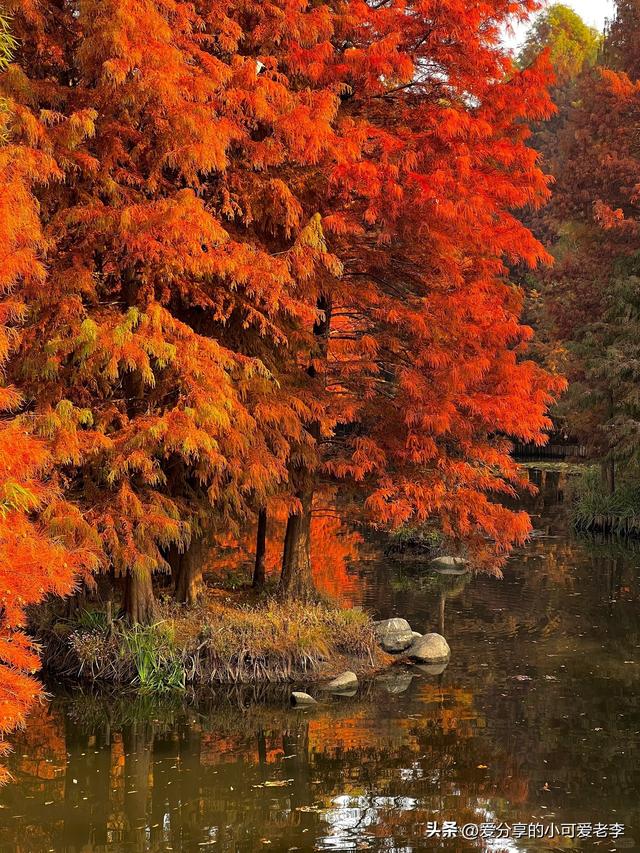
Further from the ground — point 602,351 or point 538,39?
point 538,39

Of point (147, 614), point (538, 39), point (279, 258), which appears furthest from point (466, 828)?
point (538, 39)

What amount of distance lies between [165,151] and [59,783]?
20.7 feet

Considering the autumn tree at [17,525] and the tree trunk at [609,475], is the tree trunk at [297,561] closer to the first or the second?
the autumn tree at [17,525]

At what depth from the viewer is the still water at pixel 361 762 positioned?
811 cm

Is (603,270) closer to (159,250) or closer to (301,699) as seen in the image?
(301,699)

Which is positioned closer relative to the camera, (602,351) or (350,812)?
(350,812)

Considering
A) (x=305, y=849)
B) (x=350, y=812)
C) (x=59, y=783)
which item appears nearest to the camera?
(x=305, y=849)

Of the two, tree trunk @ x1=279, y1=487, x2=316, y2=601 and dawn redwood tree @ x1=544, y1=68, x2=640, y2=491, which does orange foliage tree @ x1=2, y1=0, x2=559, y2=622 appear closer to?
tree trunk @ x1=279, y1=487, x2=316, y2=601

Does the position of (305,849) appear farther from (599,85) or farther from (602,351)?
(599,85)

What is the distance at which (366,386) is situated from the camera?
43.8 feet

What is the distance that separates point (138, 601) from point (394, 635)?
3658 millimetres

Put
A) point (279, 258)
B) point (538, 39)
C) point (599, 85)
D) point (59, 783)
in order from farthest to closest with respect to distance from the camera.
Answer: point (538, 39) → point (599, 85) → point (279, 258) → point (59, 783)

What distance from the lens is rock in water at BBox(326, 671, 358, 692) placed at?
12023 millimetres

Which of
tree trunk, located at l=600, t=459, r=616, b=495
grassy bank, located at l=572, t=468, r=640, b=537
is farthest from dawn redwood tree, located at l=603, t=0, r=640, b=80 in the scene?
grassy bank, located at l=572, t=468, r=640, b=537
